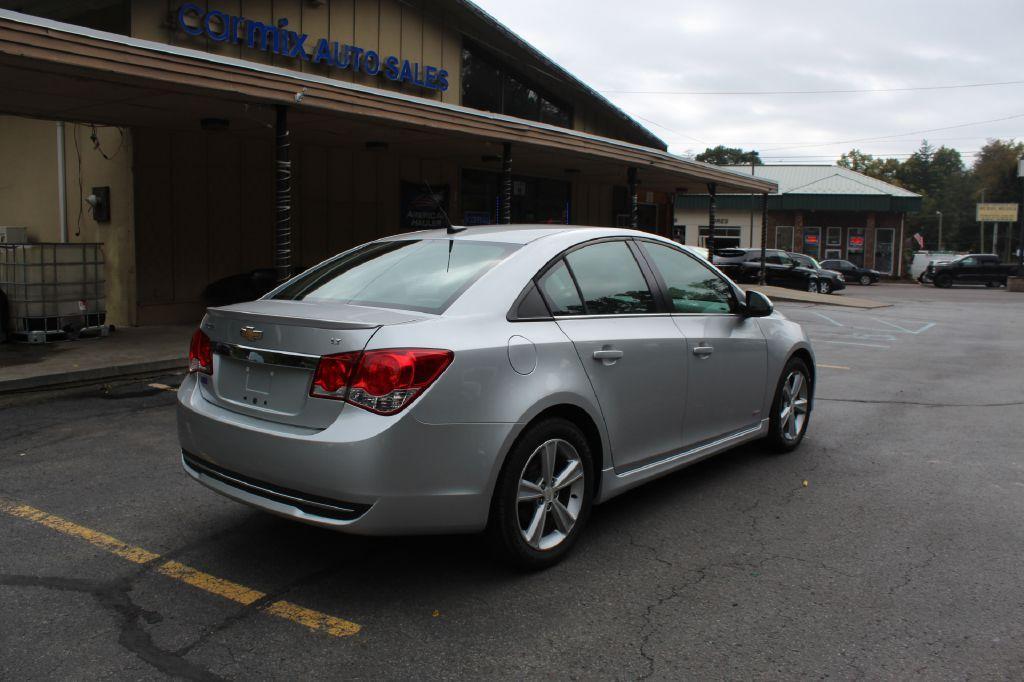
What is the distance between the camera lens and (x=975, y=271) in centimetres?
4181

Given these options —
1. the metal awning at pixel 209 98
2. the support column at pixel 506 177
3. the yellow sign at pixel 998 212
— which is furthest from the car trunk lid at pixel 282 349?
the yellow sign at pixel 998 212

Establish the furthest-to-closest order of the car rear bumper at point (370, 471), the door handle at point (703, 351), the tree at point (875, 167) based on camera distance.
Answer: the tree at point (875, 167), the door handle at point (703, 351), the car rear bumper at point (370, 471)

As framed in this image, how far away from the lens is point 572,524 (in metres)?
4.05

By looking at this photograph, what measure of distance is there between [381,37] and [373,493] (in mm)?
→ 14217

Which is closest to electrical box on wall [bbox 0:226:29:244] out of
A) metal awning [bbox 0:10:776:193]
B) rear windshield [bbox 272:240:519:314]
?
metal awning [bbox 0:10:776:193]

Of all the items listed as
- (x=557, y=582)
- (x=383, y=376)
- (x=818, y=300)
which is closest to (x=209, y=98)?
(x=383, y=376)

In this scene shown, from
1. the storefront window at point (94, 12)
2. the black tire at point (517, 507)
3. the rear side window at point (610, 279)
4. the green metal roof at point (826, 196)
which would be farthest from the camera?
the green metal roof at point (826, 196)

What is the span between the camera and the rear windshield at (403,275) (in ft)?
13.0

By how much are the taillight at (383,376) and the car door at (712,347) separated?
1.96 m

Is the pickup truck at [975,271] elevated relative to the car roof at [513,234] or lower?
lower

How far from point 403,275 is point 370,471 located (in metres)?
1.29

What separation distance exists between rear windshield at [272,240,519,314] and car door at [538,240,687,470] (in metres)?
0.42

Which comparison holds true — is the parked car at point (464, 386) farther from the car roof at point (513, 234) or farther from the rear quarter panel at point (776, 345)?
the rear quarter panel at point (776, 345)

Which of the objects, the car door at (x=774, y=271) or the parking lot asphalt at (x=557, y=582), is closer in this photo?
the parking lot asphalt at (x=557, y=582)
